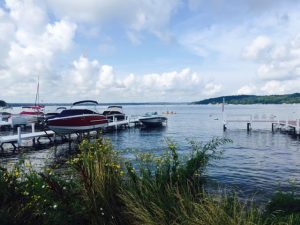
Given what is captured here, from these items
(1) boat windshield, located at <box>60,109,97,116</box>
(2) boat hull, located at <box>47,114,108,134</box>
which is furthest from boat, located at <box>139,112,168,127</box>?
(1) boat windshield, located at <box>60,109,97,116</box>

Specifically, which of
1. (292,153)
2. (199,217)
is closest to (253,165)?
(292,153)

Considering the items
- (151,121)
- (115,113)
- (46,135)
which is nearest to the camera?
(46,135)

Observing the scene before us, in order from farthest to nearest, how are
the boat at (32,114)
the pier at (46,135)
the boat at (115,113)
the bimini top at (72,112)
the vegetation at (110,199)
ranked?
the boat at (115,113) → the boat at (32,114) → the bimini top at (72,112) → the pier at (46,135) → the vegetation at (110,199)

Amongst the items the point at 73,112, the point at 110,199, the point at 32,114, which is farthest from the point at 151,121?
the point at 110,199

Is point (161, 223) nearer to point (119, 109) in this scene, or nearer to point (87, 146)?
point (87, 146)

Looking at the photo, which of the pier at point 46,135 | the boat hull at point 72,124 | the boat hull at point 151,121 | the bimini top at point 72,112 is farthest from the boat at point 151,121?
the bimini top at point 72,112

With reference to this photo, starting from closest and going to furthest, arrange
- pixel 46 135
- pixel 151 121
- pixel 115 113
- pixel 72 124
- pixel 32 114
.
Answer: pixel 72 124 < pixel 46 135 < pixel 32 114 < pixel 151 121 < pixel 115 113

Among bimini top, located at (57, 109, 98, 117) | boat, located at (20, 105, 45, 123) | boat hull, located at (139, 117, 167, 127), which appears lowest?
boat hull, located at (139, 117, 167, 127)

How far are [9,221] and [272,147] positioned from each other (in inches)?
982

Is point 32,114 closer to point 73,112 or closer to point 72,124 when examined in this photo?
point 73,112

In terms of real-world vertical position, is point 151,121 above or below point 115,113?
below

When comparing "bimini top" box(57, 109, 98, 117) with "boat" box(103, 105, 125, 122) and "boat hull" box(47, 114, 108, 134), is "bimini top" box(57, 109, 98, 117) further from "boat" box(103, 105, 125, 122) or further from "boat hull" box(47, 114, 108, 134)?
"boat" box(103, 105, 125, 122)

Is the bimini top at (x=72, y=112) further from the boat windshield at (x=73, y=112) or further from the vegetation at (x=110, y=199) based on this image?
the vegetation at (x=110, y=199)

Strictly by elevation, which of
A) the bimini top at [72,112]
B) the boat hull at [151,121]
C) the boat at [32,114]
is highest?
the bimini top at [72,112]
